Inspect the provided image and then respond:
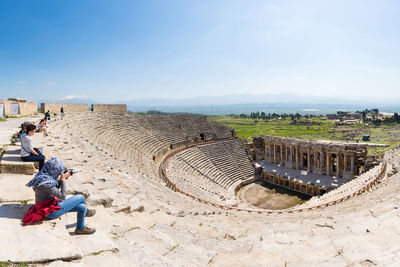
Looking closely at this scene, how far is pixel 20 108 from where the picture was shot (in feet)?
91.7

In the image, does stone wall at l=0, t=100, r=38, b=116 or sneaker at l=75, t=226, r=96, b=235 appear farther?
stone wall at l=0, t=100, r=38, b=116

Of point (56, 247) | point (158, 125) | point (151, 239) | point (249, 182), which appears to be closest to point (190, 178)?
point (249, 182)

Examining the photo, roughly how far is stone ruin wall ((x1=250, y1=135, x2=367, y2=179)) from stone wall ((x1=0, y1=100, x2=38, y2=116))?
33.2m

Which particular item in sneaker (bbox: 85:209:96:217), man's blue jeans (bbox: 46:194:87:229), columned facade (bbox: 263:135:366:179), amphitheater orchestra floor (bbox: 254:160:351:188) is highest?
man's blue jeans (bbox: 46:194:87:229)

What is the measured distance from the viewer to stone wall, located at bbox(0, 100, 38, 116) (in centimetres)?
2577

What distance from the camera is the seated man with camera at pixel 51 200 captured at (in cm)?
470

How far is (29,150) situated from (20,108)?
25.8 m

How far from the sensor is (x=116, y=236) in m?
5.33

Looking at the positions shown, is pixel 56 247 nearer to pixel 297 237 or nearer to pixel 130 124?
pixel 297 237

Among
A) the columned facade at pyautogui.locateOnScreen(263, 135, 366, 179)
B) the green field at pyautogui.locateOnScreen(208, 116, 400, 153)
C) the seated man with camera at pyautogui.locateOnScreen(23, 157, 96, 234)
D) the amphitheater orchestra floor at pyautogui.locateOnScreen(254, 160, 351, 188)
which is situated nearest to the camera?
the seated man with camera at pyautogui.locateOnScreen(23, 157, 96, 234)

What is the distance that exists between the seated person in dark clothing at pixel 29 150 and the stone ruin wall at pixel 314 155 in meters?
33.2

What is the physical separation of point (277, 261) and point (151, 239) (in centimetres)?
289

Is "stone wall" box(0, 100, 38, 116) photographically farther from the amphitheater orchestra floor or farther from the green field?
the green field

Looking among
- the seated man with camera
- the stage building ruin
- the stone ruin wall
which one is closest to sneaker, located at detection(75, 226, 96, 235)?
the seated man with camera
